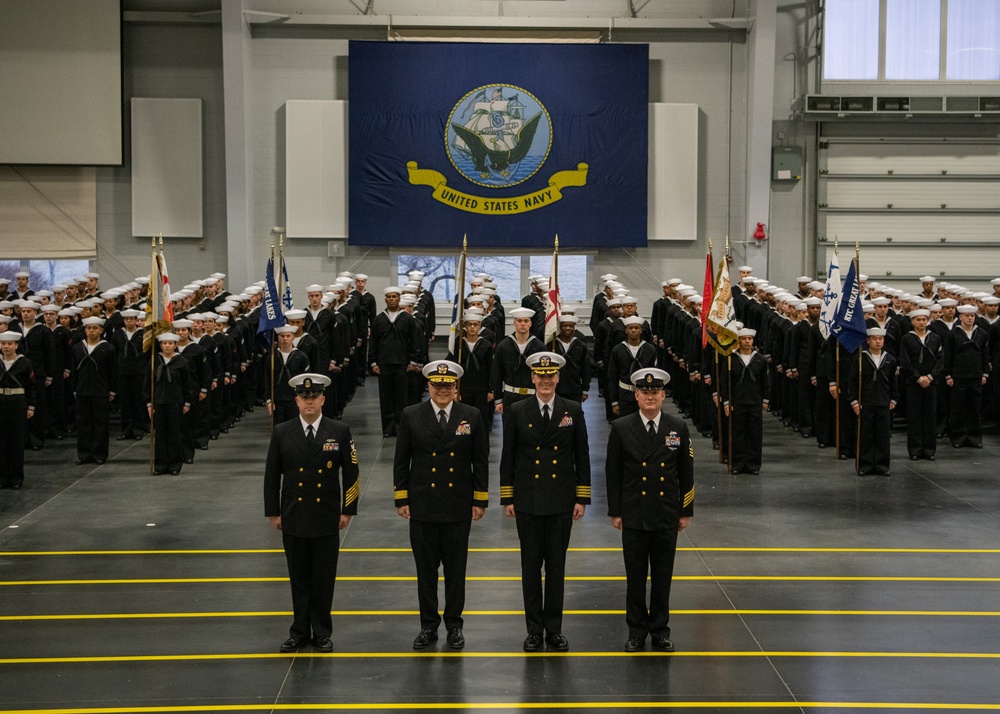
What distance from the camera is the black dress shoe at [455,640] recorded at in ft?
28.6

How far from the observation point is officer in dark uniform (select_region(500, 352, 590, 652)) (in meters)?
8.68

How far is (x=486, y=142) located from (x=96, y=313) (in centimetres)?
1121

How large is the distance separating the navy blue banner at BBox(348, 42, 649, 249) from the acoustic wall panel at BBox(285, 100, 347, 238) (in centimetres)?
44

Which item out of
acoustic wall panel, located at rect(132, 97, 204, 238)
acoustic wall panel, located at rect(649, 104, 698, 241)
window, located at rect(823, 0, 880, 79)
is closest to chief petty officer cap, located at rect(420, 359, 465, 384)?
acoustic wall panel, located at rect(649, 104, 698, 241)

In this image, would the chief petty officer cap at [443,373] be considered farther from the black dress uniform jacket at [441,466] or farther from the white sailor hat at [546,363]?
the white sailor hat at [546,363]

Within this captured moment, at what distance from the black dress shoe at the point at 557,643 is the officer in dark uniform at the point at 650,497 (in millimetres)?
441

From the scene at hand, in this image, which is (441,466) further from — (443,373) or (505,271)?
(505,271)

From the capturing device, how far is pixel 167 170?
1099 inches

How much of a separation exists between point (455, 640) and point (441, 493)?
105cm

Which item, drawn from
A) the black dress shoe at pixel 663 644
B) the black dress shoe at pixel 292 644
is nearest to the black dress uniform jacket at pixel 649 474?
the black dress shoe at pixel 663 644

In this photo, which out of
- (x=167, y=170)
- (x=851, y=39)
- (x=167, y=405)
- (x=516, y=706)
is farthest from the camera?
(x=167, y=170)

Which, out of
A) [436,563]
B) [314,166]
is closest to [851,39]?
[314,166]

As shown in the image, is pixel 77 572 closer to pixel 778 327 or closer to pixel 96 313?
pixel 96 313

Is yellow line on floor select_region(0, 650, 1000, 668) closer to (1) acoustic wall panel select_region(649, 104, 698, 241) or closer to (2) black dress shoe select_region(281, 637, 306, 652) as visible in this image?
(2) black dress shoe select_region(281, 637, 306, 652)
